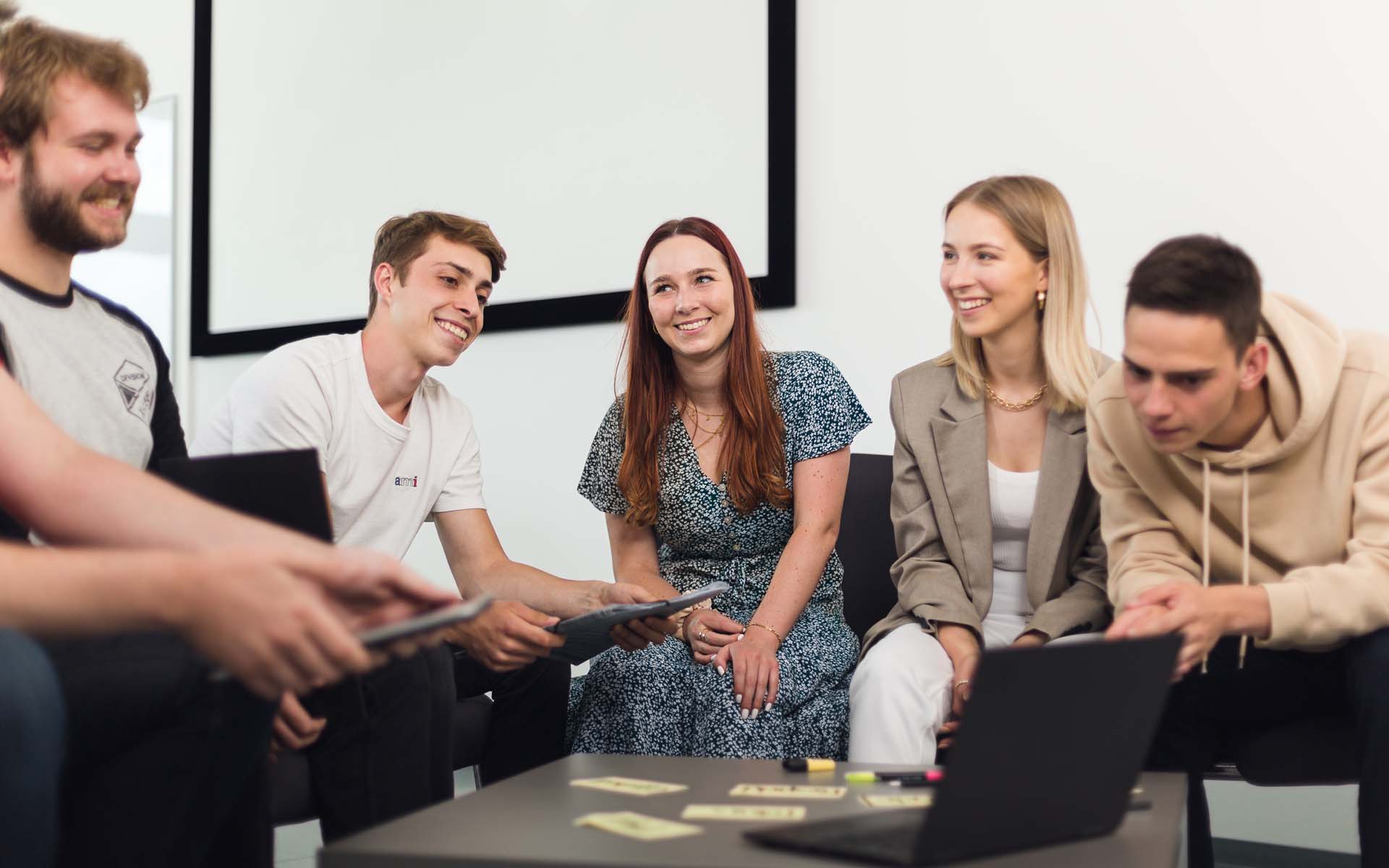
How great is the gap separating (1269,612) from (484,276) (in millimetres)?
1542

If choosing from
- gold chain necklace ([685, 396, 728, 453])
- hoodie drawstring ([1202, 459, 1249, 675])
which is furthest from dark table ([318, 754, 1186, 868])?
gold chain necklace ([685, 396, 728, 453])

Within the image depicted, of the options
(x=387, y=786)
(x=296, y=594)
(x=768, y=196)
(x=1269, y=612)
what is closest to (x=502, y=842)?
(x=296, y=594)

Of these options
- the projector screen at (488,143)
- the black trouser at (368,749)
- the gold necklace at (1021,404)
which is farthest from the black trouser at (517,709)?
the projector screen at (488,143)

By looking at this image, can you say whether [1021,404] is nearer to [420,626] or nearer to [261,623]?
[420,626]

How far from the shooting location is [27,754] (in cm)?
104

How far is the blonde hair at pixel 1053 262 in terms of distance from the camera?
208 cm

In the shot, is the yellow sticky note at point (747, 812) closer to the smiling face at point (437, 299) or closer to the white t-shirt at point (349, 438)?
the white t-shirt at point (349, 438)

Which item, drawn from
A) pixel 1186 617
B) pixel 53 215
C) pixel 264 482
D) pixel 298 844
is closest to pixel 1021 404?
pixel 1186 617

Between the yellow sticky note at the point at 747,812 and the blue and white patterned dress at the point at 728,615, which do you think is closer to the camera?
the yellow sticky note at the point at 747,812

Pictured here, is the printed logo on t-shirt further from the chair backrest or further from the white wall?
the white wall

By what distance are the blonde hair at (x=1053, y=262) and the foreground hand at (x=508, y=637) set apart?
0.85m

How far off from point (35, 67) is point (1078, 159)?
6.83 feet

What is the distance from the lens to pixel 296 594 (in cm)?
83

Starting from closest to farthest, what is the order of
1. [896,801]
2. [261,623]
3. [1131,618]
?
[261,623], [896,801], [1131,618]
